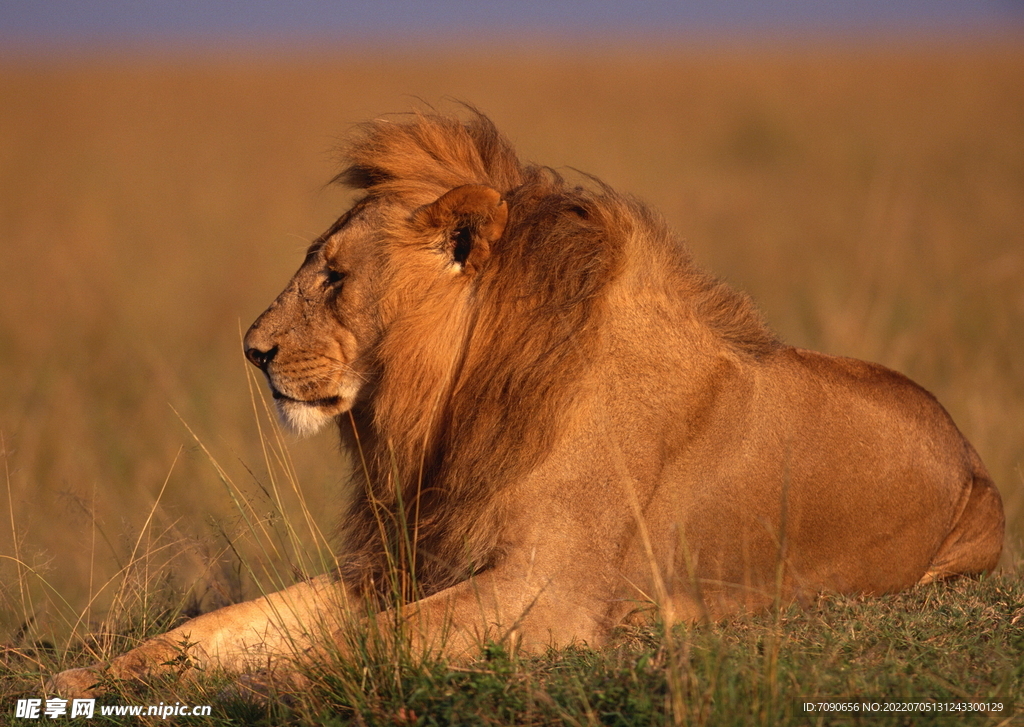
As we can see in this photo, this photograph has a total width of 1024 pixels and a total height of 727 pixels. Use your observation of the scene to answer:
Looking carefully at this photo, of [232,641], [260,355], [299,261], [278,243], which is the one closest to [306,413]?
[260,355]

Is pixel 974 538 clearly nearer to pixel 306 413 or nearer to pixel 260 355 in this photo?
pixel 306 413

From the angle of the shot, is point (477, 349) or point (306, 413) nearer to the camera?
point (477, 349)

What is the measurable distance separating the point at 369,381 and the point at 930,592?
6.17 ft

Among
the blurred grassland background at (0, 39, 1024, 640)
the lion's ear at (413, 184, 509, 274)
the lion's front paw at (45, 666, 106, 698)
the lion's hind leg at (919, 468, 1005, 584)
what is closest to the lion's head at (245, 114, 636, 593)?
the lion's ear at (413, 184, 509, 274)

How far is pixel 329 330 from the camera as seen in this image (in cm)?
347

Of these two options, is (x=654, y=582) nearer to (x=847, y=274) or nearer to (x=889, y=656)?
(x=889, y=656)

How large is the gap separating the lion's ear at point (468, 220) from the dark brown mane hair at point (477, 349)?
48 millimetres

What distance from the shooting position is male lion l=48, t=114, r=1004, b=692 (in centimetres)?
309

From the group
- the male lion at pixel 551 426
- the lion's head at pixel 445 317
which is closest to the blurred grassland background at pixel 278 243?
the lion's head at pixel 445 317

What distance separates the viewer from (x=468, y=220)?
3312mm

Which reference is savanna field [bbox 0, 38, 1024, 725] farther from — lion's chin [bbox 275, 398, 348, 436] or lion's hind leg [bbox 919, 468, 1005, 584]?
lion's chin [bbox 275, 398, 348, 436]

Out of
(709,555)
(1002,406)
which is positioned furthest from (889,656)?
(1002,406)

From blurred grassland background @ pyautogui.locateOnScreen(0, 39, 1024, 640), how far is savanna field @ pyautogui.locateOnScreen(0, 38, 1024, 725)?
46 millimetres

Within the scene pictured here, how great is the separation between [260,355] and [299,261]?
356 inches
